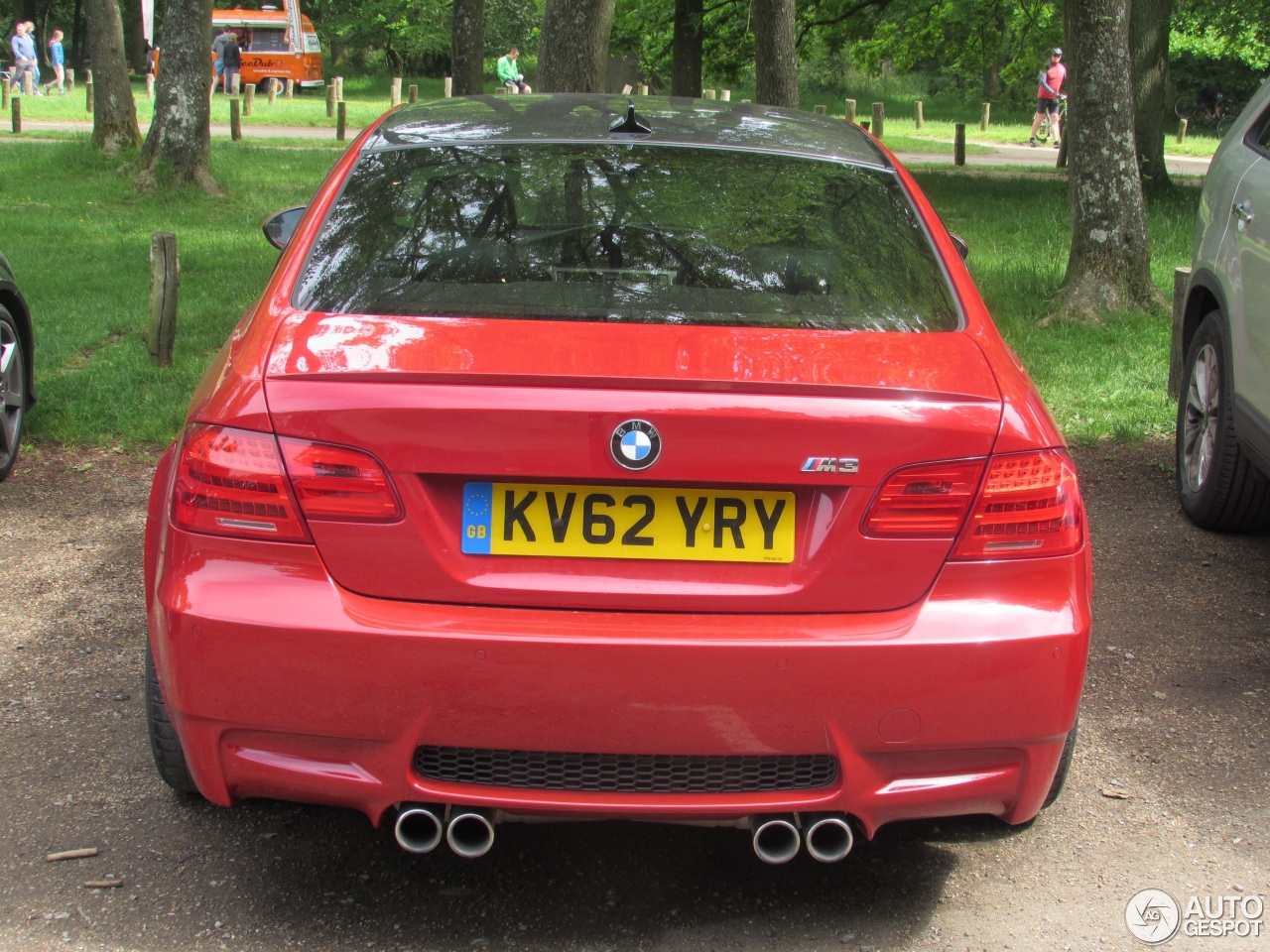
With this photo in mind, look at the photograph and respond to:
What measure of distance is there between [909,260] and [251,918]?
210 cm

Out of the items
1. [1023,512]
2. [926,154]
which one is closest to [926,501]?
[1023,512]

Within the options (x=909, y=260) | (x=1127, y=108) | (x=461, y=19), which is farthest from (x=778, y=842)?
(x=461, y=19)

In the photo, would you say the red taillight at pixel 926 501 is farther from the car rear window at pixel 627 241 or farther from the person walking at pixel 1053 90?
the person walking at pixel 1053 90

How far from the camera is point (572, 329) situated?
2738 mm

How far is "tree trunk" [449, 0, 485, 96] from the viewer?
15023 mm

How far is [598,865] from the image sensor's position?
3.15 m

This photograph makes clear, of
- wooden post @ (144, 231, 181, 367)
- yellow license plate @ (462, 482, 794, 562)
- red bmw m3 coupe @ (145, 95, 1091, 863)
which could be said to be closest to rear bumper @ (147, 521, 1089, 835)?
red bmw m3 coupe @ (145, 95, 1091, 863)

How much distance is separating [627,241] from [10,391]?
3906mm

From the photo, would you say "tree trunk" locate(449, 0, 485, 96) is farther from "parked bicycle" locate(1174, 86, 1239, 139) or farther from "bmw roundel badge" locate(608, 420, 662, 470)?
"parked bicycle" locate(1174, 86, 1239, 139)

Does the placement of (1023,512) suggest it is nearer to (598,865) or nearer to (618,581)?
(618,581)

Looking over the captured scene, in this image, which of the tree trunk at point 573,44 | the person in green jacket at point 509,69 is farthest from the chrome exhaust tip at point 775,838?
the person in green jacket at point 509,69

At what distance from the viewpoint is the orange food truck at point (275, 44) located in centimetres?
4412

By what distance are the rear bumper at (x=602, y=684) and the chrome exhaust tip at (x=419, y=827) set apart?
Result: 5cm

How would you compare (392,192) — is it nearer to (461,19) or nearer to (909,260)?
(909,260)
